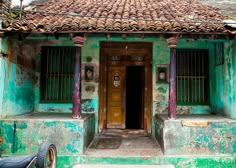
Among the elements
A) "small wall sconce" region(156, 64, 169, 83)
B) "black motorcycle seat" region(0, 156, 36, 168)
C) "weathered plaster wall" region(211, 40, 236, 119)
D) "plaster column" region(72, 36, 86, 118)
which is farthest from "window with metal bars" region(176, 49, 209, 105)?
"black motorcycle seat" region(0, 156, 36, 168)

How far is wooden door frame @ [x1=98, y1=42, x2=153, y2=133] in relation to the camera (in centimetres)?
763

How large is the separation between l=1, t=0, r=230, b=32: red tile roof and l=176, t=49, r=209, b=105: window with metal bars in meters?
1.49

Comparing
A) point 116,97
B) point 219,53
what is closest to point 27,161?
point 116,97

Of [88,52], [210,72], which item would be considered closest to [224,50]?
[210,72]

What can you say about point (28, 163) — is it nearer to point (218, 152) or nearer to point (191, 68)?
point (218, 152)

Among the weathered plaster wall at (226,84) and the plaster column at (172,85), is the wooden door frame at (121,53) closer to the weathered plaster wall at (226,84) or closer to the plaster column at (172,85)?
the plaster column at (172,85)

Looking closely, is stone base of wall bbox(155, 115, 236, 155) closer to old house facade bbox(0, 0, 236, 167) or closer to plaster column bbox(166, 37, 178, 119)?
old house facade bbox(0, 0, 236, 167)

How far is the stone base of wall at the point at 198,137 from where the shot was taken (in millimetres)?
5551

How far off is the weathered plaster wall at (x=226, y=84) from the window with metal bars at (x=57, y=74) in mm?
4738

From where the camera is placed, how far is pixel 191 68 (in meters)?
7.66

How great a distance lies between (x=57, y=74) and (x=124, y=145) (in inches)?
130

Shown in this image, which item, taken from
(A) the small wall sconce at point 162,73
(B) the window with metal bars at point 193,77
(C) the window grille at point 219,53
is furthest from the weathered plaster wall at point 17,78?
(C) the window grille at point 219,53

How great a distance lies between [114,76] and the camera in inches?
313

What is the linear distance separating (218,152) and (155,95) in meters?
2.62
